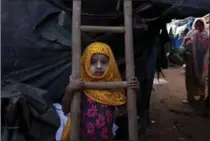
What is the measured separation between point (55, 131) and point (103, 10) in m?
1.30

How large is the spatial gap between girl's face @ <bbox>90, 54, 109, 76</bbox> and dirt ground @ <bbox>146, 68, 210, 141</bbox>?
6.45 feet

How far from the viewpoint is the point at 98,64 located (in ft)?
8.44

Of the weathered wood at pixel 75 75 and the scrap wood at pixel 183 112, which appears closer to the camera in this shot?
the weathered wood at pixel 75 75

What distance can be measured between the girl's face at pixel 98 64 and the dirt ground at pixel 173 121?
197cm

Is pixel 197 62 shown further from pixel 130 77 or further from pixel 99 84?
pixel 99 84

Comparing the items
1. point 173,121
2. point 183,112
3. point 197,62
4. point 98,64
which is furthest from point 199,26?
point 98,64

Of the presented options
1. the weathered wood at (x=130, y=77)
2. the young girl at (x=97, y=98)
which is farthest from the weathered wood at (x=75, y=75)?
the weathered wood at (x=130, y=77)

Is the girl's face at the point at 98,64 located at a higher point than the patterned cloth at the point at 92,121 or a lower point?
higher

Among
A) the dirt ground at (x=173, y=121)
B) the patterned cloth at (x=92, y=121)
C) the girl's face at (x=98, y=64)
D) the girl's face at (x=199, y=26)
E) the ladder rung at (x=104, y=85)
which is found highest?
the girl's face at (x=199, y=26)

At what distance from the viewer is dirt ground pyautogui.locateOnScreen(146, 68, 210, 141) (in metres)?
4.49

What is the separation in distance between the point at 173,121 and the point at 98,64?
10.0ft

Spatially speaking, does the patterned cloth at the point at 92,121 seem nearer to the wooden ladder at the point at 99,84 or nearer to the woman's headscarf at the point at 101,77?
the woman's headscarf at the point at 101,77

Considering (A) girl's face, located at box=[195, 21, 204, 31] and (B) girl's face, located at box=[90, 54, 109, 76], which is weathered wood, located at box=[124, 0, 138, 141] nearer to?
(B) girl's face, located at box=[90, 54, 109, 76]

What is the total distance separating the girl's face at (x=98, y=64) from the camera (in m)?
2.56
